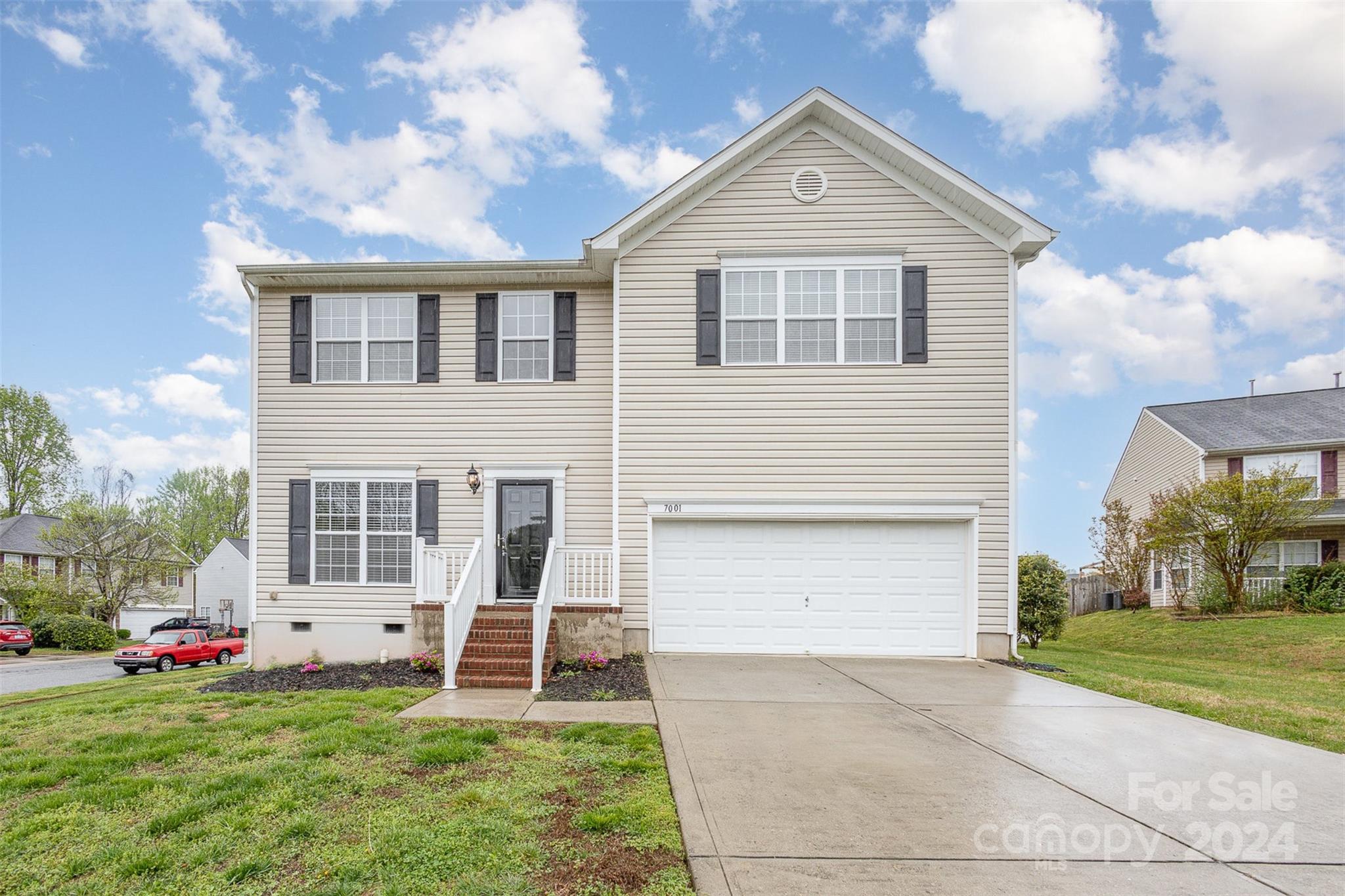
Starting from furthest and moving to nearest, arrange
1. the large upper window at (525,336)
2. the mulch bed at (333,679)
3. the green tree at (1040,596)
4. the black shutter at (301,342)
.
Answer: the green tree at (1040,596), the black shutter at (301,342), the large upper window at (525,336), the mulch bed at (333,679)

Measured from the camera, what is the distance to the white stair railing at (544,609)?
26.2 feet

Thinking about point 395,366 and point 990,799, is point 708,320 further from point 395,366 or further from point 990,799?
point 990,799

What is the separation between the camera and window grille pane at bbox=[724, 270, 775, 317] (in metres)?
10.6

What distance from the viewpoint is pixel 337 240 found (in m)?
17.8

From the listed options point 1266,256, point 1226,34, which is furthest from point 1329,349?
point 1226,34

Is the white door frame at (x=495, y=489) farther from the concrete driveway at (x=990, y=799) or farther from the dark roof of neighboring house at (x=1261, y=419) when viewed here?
the dark roof of neighboring house at (x=1261, y=419)

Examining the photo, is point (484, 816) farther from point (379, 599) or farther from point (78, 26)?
point (78, 26)

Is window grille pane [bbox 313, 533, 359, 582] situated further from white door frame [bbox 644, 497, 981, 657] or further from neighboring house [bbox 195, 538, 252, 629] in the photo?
neighboring house [bbox 195, 538, 252, 629]

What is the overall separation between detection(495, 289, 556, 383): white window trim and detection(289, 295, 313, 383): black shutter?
3187mm

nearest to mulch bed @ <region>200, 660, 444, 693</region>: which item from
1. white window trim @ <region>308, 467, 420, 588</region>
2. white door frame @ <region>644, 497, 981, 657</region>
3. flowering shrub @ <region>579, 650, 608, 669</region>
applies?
white window trim @ <region>308, 467, 420, 588</region>

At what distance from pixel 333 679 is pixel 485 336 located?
5639mm

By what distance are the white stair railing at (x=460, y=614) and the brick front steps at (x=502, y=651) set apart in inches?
4.1

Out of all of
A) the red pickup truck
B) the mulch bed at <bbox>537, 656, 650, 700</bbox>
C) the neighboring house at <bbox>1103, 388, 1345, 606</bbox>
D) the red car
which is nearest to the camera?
the mulch bed at <bbox>537, 656, 650, 700</bbox>

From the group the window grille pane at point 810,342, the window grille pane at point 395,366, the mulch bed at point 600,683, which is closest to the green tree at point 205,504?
the window grille pane at point 395,366
